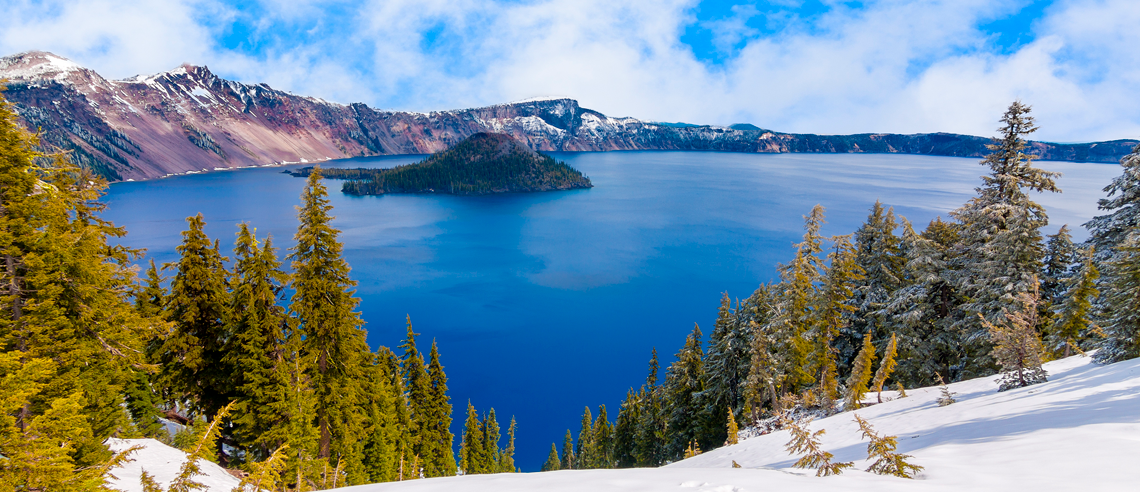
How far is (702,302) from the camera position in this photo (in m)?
60.6

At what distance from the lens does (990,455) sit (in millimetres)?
6680

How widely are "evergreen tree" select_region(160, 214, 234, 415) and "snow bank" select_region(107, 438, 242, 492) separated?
2.86 metres

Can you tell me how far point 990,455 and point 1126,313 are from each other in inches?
425

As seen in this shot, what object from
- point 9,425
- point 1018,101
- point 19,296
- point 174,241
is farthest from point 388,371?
point 174,241

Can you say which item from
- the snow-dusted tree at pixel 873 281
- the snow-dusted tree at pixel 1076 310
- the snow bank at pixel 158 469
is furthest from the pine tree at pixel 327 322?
the snow-dusted tree at pixel 1076 310

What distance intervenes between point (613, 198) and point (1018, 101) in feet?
438

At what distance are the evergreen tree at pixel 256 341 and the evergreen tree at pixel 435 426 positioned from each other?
11.8 m

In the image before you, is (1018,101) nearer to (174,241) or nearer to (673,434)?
(673,434)

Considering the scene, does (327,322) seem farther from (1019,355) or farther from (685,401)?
(685,401)

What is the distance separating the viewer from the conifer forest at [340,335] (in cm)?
1100

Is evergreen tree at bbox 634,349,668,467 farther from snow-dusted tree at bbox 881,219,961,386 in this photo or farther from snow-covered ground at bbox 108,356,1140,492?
snow-covered ground at bbox 108,356,1140,492

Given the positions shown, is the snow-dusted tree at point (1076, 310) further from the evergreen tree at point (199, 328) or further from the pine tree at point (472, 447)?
the evergreen tree at point (199, 328)

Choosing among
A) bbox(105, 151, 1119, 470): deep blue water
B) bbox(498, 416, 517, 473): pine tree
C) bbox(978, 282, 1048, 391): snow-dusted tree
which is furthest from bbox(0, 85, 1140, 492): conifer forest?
bbox(105, 151, 1119, 470): deep blue water

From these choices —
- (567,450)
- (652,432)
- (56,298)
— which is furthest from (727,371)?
(56,298)
